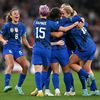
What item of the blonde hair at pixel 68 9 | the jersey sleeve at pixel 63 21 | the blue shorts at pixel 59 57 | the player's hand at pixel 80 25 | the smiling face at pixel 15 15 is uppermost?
the blonde hair at pixel 68 9

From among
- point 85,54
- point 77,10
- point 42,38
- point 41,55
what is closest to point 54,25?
point 42,38

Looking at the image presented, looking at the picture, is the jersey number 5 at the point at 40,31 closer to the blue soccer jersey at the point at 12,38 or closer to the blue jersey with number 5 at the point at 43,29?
the blue jersey with number 5 at the point at 43,29

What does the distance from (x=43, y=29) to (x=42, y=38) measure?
21cm

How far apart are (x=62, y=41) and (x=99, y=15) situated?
1890cm

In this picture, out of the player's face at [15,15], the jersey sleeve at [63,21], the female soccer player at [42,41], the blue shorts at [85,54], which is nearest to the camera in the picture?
the female soccer player at [42,41]

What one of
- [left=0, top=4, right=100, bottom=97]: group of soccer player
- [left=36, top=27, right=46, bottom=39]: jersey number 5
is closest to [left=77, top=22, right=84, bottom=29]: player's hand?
[left=0, top=4, right=100, bottom=97]: group of soccer player

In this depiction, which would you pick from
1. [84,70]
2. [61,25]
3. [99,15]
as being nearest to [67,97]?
[84,70]

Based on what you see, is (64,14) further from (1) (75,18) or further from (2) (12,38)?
(2) (12,38)

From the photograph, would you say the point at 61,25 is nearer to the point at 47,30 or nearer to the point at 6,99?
the point at 47,30

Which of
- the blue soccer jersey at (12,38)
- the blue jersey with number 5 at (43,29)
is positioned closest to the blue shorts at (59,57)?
the blue jersey with number 5 at (43,29)

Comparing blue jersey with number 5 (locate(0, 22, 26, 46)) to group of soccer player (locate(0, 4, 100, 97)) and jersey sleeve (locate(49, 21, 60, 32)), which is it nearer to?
group of soccer player (locate(0, 4, 100, 97))

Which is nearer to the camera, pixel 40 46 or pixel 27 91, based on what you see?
pixel 40 46

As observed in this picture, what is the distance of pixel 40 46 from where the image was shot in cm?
1452

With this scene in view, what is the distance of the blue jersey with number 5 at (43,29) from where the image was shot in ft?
47.5
